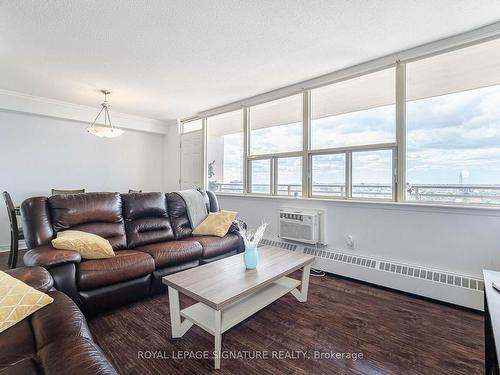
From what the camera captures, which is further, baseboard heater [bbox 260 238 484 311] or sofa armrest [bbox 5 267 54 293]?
baseboard heater [bbox 260 238 484 311]

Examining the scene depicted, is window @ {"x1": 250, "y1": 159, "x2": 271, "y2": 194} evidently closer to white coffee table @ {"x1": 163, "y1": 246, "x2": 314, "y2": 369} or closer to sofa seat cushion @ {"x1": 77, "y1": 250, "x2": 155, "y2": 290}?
white coffee table @ {"x1": 163, "y1": 246, "x2": 314, "y2": 369}

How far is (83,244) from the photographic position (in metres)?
2.19

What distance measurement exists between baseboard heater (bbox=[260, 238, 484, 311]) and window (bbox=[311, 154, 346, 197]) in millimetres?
753

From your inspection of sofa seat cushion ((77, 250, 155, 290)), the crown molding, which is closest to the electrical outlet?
sofa seat cushion ((77, 250, 155, 290))

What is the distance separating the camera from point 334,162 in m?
3.37

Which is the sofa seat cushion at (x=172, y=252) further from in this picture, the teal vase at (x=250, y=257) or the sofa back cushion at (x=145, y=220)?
the teal vase at (x=250, y=257)

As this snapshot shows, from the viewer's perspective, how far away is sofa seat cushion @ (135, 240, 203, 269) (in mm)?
2477

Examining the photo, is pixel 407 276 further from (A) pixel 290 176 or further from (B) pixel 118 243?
(B) pixel 118 243

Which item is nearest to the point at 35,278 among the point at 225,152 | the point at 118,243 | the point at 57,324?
the point at 57,324

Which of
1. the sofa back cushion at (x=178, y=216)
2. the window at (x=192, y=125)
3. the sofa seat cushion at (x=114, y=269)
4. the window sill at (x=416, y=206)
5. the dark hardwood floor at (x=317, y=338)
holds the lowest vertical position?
the dark hardwood floor at (x=317, y=338)

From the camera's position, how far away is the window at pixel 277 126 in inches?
150

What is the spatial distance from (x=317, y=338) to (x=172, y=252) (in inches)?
58.9

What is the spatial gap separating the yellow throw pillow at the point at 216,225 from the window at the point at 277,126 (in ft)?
4.50

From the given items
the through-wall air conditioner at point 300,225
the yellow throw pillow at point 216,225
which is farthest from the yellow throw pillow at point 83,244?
the through-wall air conditioner at point 300,225
